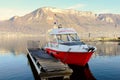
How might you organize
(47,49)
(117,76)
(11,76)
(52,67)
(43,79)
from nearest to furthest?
(43,79), (52,67), (117,76), (11,76), (47,49)

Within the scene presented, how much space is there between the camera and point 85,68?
3659 cm

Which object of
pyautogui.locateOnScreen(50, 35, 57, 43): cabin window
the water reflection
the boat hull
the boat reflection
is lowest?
the water reflection

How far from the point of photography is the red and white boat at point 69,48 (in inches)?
1315

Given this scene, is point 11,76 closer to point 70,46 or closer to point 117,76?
point 70,46

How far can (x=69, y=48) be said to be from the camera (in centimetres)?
3403

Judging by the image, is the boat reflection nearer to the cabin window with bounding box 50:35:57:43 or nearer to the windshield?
the windshield

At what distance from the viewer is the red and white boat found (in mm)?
33406

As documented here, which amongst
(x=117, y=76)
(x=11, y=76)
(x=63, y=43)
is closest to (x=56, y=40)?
(x=63, y=43)

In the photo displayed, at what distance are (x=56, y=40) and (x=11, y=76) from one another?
10.2 m

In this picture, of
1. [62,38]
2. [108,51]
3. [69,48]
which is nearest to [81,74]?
[69,48]

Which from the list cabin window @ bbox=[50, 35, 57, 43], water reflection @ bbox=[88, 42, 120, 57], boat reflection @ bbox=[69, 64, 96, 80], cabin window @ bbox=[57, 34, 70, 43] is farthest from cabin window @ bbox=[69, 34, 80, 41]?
water reflection @ bbox=[88, 42, 120, 57]

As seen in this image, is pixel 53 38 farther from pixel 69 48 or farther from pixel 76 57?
pixel 76 57

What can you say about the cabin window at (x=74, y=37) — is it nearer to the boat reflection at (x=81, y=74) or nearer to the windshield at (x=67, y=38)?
the windshield at (x=67, y=38)

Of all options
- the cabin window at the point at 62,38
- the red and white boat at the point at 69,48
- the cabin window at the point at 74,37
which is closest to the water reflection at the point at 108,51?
the cabin window at the point at 74,37
